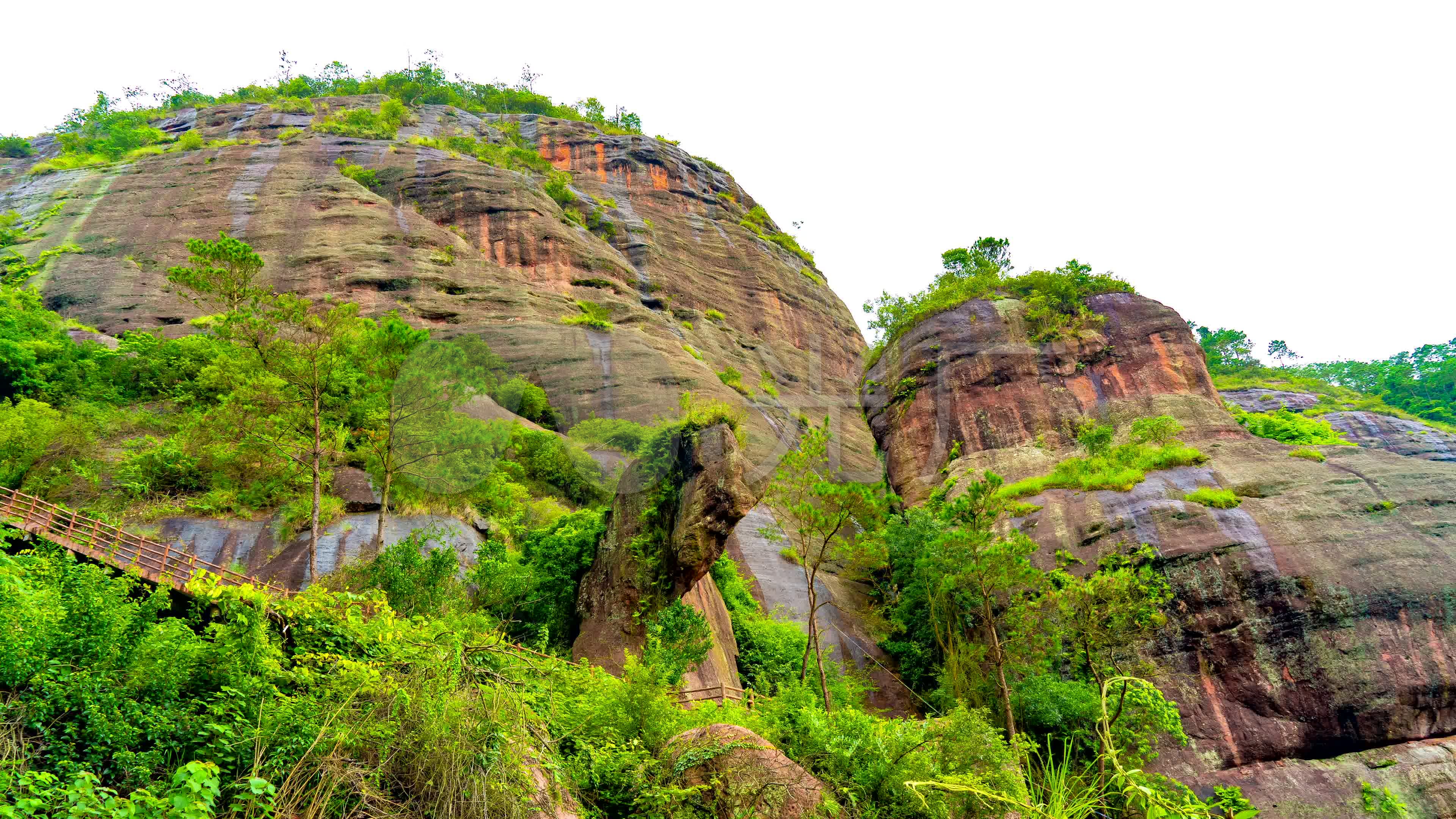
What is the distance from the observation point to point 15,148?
52375 millimetres

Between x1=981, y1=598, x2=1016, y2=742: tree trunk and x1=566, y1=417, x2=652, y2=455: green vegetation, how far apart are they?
1419 centimetres

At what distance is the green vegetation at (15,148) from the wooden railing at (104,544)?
55.4 m

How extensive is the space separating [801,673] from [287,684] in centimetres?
1247

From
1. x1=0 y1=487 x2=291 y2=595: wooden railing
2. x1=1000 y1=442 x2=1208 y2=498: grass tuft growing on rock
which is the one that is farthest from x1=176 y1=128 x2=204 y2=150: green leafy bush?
x1=1000 y1=442 x2=1208 y2=498: grass tuft growing on rock

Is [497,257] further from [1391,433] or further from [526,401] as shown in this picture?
[1391,433]

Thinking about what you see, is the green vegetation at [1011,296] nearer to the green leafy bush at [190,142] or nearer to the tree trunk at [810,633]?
the tree trunk at [810,633]

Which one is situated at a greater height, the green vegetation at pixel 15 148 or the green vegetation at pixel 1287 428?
the green vegetation at pixel 15 148

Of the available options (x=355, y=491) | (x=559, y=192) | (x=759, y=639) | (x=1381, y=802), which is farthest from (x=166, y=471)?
(x=559, y=192)

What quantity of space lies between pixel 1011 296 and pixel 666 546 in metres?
24.4

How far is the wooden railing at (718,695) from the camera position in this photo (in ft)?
45.6

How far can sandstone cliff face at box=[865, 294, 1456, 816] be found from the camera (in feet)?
54.6

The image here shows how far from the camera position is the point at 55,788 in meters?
6.21

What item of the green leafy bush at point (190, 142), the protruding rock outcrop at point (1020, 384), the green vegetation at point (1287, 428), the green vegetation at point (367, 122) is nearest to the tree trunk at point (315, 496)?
the protruding rock outcrop at point (1020, 384)

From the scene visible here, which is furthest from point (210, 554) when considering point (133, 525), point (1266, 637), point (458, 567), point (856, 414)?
point (856, 414)
